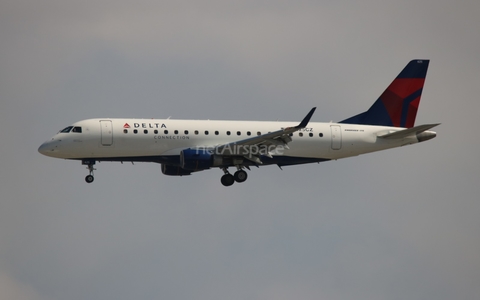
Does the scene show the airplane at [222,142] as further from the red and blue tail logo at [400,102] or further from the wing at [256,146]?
the red and blue tail logo at [400,102]

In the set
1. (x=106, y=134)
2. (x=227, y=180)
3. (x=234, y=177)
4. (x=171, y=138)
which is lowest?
(x=227, y=180)

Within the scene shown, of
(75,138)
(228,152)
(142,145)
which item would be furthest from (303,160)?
(75,138)

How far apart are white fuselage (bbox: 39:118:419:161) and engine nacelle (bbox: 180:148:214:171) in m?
0.92

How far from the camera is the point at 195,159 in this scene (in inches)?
2510

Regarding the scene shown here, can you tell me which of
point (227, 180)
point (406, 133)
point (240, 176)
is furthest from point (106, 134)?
point (406, 133)

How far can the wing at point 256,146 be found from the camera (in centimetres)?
6337

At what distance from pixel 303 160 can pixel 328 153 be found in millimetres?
1861

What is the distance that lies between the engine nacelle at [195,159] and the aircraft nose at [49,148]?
836cm

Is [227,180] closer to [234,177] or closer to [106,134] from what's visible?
[234,177]

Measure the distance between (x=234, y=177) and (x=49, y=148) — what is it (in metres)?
12.9

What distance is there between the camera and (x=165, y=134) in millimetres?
64562

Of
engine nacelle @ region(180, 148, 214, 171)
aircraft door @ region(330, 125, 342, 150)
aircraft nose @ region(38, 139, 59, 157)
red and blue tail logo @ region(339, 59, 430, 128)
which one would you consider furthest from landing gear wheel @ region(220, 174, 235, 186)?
aircraft nose @ region(38, 139, 59, 157)

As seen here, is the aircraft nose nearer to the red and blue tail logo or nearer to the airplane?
the airplane

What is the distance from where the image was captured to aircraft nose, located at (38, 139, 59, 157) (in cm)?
6388
